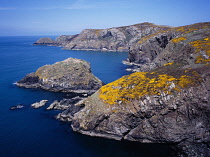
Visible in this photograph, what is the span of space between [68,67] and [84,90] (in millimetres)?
15600

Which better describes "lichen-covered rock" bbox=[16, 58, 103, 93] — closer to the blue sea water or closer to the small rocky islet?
the blue sea water

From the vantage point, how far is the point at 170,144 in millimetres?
36188

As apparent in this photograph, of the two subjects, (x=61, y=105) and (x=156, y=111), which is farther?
(x=61, y=105)

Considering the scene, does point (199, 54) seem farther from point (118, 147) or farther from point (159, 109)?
point (118, 147)

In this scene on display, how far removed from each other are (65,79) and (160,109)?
46.7m

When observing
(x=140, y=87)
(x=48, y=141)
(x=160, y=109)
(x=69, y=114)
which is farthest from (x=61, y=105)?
(x=160, y=109)

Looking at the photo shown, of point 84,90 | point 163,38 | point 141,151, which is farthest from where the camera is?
point 163,38

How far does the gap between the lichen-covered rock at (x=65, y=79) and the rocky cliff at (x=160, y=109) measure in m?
24.8

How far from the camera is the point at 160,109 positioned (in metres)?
37.5

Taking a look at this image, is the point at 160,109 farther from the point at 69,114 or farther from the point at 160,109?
the point at 69,114

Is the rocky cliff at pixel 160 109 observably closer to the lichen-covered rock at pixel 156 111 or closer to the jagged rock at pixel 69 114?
the lichen-covered rock at pixel 156 111

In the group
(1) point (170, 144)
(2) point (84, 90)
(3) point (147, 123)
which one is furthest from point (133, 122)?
(2) point (84, 90)

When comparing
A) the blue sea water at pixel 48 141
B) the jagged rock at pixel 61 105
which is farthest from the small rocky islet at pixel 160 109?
the jagged rock at pixel 61 105

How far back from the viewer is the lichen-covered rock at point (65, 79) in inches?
2788
